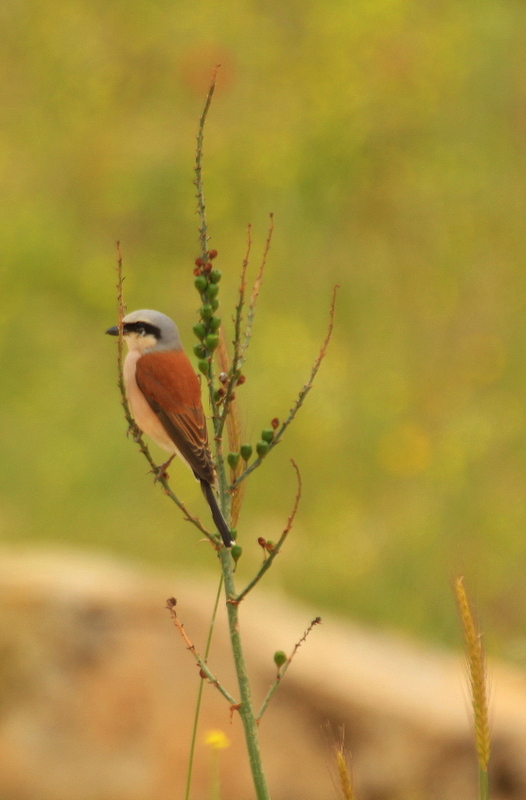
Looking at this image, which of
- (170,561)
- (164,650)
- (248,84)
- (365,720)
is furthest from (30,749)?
(248,84)

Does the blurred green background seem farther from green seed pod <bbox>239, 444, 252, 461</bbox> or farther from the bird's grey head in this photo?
green seed pod <bbox>239, 444, 252, 461</bbox>

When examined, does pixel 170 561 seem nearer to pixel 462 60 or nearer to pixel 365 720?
pixel 365 720

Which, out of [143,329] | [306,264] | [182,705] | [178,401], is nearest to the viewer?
[178,401]

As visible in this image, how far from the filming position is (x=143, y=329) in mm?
3299

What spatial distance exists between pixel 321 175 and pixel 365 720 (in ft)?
25.4

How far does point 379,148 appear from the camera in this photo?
480 inches

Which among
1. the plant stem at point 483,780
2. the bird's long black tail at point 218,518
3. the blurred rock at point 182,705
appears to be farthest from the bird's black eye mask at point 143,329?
the blurred rock at point 182,705

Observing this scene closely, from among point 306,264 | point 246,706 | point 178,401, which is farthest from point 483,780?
point 306,264

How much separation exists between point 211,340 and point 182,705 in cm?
363

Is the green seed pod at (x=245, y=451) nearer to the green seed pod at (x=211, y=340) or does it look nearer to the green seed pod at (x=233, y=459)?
the green seed pod at (x=233, y=459)

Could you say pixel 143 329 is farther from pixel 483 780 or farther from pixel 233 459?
pixel 483 780

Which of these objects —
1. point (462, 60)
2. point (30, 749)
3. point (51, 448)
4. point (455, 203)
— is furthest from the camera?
point (462, 60)

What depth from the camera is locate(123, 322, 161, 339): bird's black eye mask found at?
10.6 feet

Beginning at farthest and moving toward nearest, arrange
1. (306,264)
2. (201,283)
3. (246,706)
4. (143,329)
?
1. (306,264)
2. (143,329)
3. (201,283)
4. (246,706)
